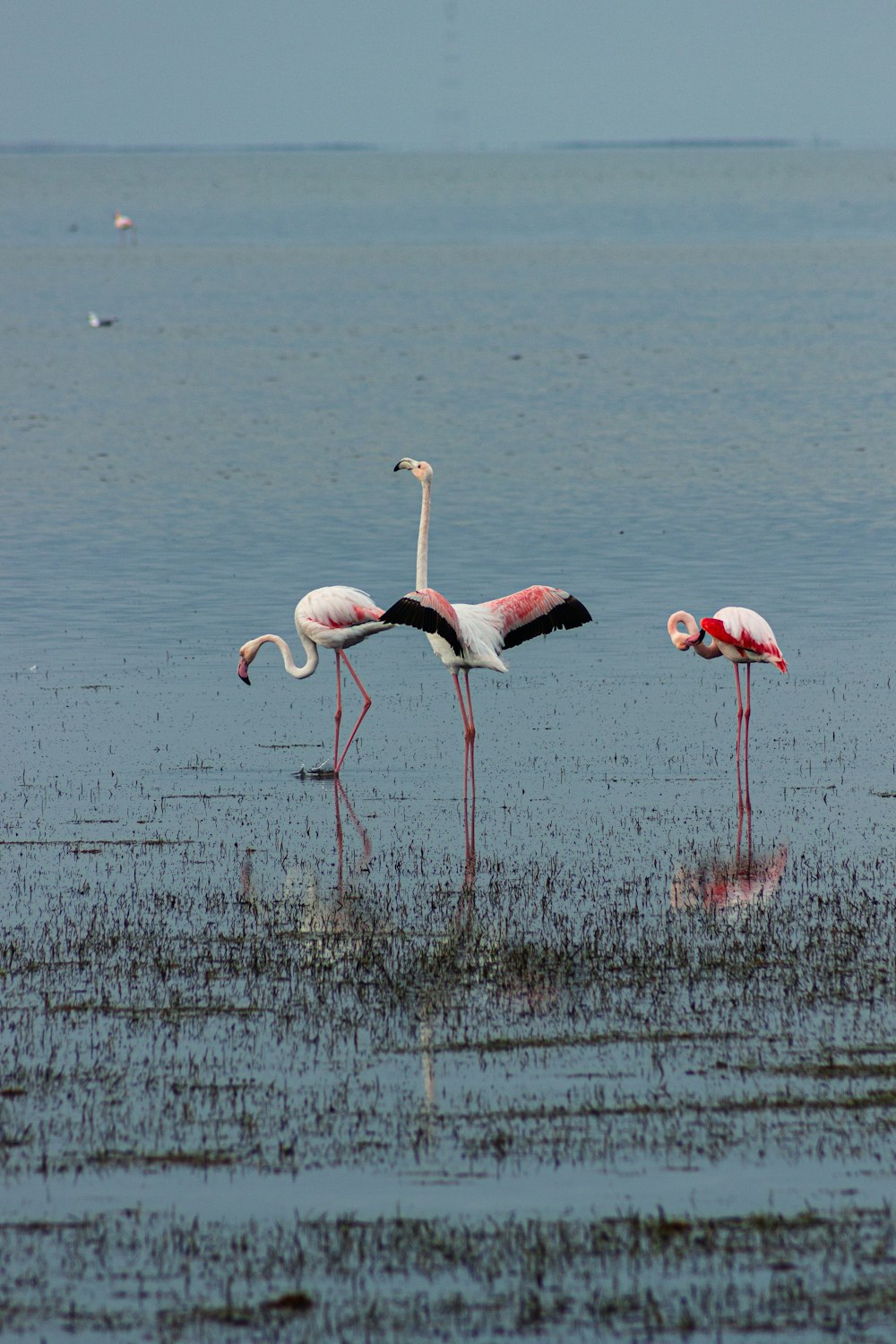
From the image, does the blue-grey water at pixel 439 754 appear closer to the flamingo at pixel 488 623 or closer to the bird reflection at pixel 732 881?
the bird reflection at pixel 732 881

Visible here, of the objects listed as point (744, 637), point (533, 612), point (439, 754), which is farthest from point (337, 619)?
point (744, 637)

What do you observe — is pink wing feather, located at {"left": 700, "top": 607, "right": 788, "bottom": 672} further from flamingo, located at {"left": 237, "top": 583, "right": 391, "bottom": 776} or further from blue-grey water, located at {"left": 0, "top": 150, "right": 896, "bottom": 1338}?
flamingo, located at {"left": 237, "top": 583, "right": 391, "bottom": 776}

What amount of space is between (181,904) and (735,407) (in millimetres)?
30754

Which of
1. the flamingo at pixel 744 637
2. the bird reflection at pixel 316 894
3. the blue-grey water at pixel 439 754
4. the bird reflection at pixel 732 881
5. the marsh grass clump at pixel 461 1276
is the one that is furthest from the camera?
the flamingo at pixel 744 637

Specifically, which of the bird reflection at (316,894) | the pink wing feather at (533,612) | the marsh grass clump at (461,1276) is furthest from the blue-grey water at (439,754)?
the pink wing feather at (533,612)

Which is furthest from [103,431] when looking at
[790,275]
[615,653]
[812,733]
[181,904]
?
[790,275]

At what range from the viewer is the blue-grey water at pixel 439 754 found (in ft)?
24.5

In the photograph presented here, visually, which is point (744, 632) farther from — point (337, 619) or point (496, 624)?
point (337, 619)

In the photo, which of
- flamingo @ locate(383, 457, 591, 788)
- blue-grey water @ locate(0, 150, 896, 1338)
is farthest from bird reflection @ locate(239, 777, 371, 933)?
flamingo @ locate(383, 457, 591, 788)

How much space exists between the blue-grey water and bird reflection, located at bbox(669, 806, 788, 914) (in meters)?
0.13

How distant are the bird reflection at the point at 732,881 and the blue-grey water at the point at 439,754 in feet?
0.44

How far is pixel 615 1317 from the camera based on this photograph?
622 centimetres

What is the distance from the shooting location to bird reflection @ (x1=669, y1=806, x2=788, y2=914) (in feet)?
35.2

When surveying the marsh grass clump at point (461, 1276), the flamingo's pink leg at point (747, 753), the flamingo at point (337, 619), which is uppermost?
the flamingo at point (337, 619)
